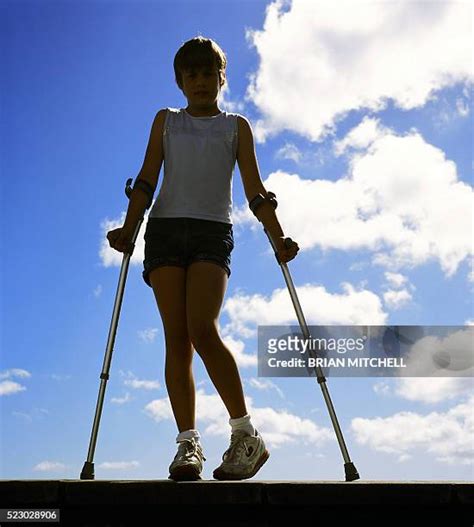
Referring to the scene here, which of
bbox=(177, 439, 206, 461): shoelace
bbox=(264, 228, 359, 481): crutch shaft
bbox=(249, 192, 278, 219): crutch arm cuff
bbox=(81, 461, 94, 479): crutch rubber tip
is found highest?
bbox=(249, 192, 278, 219): crutch arm cuff

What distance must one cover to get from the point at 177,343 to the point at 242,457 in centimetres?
84

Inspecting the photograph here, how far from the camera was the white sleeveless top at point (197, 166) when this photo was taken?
18.4 ft

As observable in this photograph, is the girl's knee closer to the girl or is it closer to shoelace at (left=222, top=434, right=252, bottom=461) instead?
the girl

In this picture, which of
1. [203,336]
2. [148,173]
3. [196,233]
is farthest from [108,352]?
[148,173]

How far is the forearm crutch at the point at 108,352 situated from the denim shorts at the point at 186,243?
0.30m

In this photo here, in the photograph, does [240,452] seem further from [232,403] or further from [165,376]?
[165,376]

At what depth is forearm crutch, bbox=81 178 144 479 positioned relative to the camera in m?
5.41

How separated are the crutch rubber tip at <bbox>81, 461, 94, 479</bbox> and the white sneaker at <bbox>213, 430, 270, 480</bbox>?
806 mm

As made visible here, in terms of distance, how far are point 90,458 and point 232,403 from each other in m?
0.99

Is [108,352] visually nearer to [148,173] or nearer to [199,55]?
[148,173]
